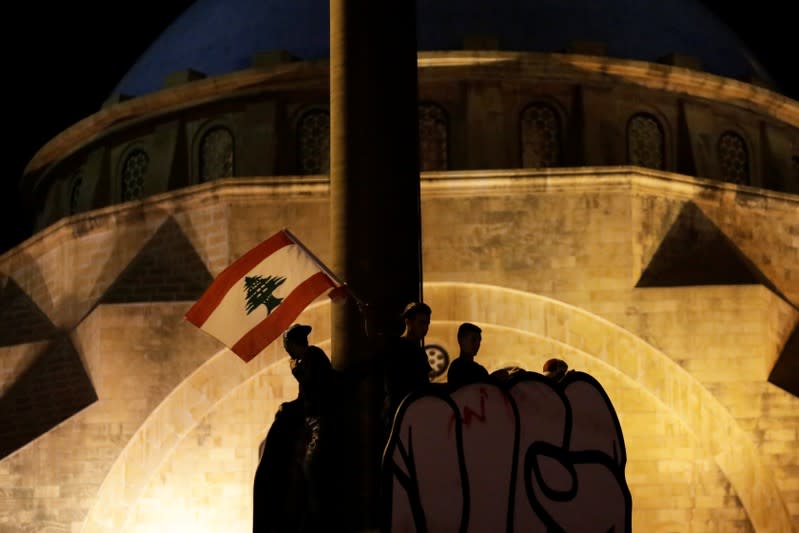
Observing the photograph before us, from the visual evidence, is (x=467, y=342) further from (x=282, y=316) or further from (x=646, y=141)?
(x=646, y=141)

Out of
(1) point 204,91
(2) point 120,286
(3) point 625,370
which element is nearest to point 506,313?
(3) point 625,370

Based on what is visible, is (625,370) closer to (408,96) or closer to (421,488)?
(408,96)

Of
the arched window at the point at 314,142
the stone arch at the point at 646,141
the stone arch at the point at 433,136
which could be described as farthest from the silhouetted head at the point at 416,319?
the stone arch at the point at 646,141

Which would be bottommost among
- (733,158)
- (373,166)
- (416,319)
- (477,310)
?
(416,319)

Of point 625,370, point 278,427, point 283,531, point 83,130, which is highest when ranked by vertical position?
point 83,130

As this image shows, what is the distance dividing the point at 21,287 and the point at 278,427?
1363cm

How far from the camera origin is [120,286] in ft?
60.5

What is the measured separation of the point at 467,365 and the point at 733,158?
15744 mm

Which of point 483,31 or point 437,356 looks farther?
point 483,31

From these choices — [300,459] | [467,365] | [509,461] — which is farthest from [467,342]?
[300,459]

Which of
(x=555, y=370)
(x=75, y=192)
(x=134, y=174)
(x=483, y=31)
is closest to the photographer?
(x=555, y=370)

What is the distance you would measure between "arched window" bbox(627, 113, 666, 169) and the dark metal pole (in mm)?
12615

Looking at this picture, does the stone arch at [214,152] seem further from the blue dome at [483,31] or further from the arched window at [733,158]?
the arched window at [733,158]

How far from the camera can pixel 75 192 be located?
24766mm
